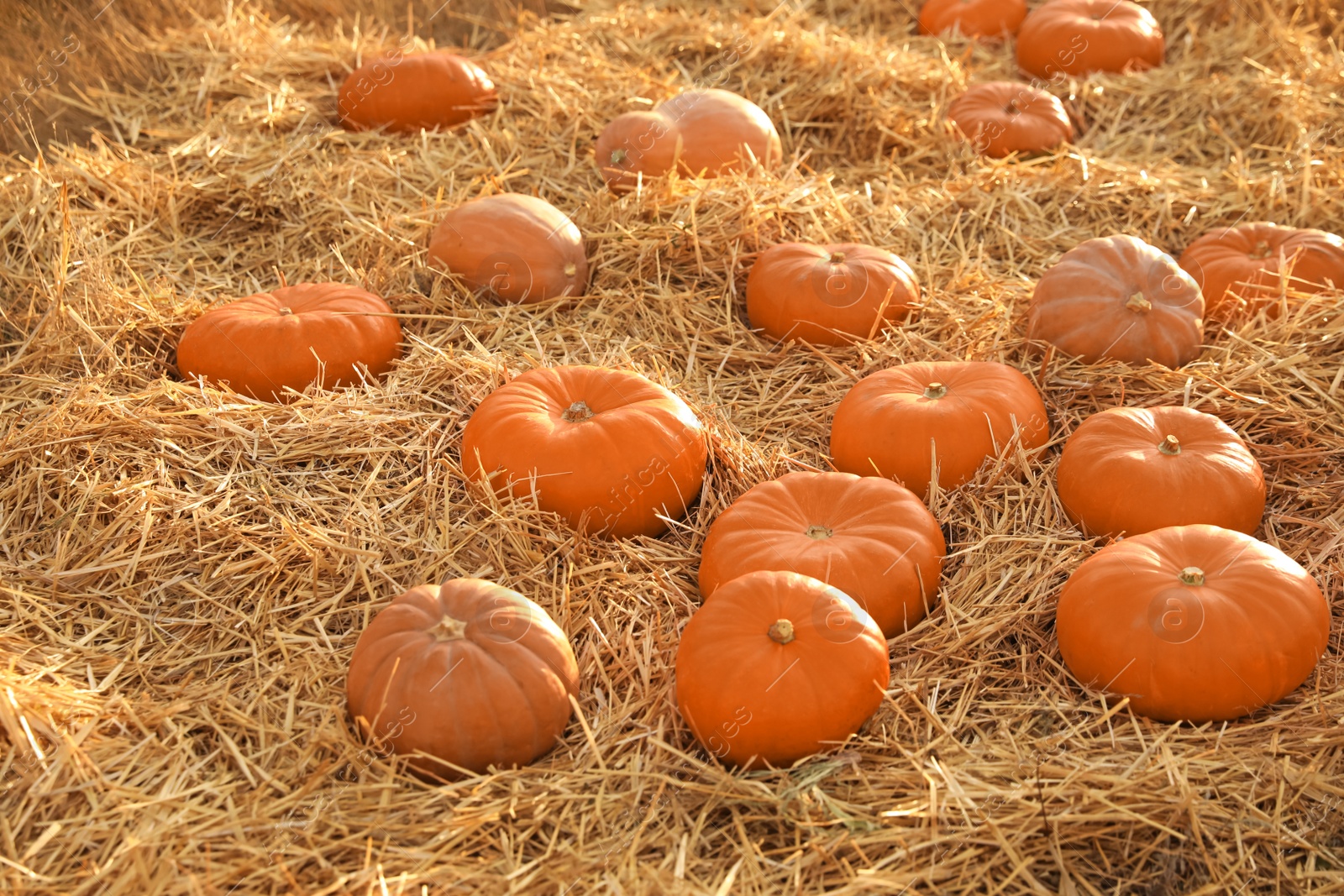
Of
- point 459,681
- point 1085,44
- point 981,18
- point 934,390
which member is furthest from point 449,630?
point 981,18

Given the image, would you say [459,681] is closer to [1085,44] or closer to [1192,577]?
[1192,577]

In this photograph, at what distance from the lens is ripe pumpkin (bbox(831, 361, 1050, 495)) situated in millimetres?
3504

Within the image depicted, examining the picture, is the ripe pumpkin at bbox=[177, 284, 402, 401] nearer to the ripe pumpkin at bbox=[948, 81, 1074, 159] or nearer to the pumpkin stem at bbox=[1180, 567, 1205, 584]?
the pumpkin stem at bbox=[1180, 567, 1205, 584]

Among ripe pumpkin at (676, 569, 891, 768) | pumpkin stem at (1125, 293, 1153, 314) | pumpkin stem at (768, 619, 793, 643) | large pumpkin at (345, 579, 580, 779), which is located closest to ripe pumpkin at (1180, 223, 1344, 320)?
pumpkin stem at (1125, 293, 1153, 314)

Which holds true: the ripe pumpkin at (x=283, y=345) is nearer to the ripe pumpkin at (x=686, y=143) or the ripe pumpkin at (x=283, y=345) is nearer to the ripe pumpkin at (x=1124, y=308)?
the ripe pumpkin at (x=686, y=143)

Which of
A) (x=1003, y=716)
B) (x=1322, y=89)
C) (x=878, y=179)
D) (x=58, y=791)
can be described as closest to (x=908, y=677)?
(x=1003, y=716)

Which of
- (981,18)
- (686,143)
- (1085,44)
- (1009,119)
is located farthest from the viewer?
(981,18)

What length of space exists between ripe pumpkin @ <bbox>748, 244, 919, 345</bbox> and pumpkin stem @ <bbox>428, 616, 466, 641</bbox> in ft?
6.83

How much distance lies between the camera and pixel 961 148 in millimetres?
5680

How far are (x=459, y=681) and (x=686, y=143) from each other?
3291 mm

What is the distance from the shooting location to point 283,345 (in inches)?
157

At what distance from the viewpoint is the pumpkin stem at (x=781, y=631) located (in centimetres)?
263

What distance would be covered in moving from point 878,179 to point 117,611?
3903 mm

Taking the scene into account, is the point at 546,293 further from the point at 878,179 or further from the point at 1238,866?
the point at 1238,866
